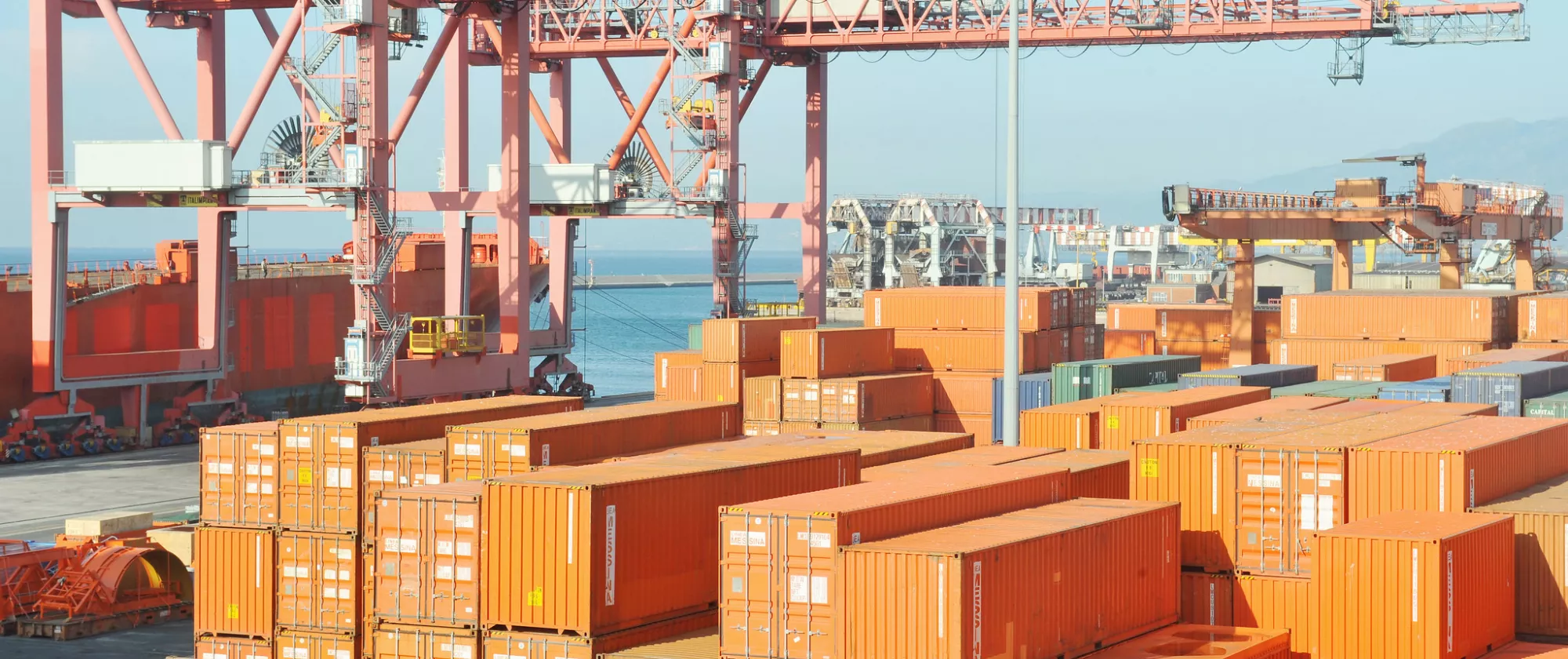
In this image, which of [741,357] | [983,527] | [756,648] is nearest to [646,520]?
[756,648]

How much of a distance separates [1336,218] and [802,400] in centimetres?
1923

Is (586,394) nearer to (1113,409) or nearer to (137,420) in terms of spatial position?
(137,420)

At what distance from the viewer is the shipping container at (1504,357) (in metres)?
35.7

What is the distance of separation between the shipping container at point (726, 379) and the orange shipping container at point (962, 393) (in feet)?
14.1

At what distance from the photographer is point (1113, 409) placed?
2734 centimetres

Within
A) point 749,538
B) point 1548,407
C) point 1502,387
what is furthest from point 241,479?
point 1548,407

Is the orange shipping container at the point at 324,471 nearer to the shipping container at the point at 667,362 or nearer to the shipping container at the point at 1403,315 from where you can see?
the shipping container at the point at 667,362

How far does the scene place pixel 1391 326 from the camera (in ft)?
139

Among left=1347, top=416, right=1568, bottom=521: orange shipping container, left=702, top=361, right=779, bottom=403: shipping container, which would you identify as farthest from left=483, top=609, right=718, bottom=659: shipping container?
left=702, top=361, right=779, bottom=403: shipping container

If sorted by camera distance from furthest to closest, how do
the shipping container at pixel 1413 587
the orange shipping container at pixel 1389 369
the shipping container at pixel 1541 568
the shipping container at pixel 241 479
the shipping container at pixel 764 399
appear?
the shipping container at pixel 764 399
the orange shipping container at pixel 1389 369
the shipping container at pixel 241 479
the shipping container at pixel 1541 568
the shipping container at pixel 1413 587

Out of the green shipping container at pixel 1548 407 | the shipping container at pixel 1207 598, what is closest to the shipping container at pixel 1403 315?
the green shipping container at pixel 1548 407

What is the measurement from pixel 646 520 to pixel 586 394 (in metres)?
47.4

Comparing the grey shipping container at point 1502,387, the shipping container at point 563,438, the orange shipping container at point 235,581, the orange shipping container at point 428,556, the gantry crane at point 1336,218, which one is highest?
the gantry crane at point 1336,218

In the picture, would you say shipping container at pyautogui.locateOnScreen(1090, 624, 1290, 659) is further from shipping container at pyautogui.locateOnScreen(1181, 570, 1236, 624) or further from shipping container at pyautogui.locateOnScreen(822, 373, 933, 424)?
shipping container at pyautogui.locateOnScreen(822, 373, 933, 424)
